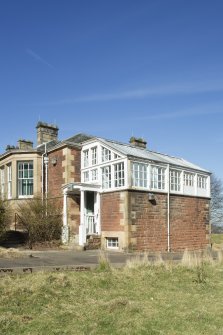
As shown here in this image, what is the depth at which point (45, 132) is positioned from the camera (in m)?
29.5

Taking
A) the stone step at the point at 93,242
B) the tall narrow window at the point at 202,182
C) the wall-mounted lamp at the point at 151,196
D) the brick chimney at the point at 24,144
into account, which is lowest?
the stone step at the point at 93,242

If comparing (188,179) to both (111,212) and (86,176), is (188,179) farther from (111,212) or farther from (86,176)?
(86,176)

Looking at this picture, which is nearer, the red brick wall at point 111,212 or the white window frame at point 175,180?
the red brick wall at point 111,212

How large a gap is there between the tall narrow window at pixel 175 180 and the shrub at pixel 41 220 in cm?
690

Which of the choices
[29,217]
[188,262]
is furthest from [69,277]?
[29,217]

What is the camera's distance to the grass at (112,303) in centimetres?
649

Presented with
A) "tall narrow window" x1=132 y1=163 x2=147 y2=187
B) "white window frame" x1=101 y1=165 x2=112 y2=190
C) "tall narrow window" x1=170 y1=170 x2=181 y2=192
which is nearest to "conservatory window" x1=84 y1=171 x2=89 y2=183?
"white window frame" x1=101 y1=165 x2=112 y2=190

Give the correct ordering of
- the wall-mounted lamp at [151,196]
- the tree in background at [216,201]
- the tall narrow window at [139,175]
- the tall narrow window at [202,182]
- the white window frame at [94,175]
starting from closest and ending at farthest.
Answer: the tall narrow window at [139,175] < the wall-mounted lamp at [151,196] < the white window frame at [94,175] < the tall narrow window at [202,182] < the tree in background at [216,201]

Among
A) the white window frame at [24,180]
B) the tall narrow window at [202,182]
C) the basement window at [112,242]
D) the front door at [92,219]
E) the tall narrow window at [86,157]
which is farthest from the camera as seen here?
the white window frame at [24,180]

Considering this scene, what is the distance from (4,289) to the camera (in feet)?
27.6

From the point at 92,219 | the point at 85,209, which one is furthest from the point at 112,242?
the point at 85,209

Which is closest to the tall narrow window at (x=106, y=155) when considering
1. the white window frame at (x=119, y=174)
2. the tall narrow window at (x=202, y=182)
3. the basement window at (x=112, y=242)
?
the white window frame at (x=119, y=174)

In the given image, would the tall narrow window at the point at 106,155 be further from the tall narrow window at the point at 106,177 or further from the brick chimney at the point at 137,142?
the brick chimney at the point at 137,142

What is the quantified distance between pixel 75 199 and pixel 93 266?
1216cm
